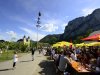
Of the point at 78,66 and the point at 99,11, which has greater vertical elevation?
the point at 99,11

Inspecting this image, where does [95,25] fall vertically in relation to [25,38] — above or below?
above

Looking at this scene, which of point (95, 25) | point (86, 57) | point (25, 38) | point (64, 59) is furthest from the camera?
point (95, 25)

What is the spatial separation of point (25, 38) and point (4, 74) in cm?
14331

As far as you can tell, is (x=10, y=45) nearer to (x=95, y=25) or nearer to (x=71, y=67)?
(x=71, y=67)

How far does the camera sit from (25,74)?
17.1 m

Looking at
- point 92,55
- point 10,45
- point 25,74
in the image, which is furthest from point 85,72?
point 10,45

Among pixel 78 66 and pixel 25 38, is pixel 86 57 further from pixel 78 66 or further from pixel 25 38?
pixel 25 38

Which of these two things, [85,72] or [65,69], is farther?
[65,69]

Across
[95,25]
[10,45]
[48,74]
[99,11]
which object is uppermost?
[99,11]

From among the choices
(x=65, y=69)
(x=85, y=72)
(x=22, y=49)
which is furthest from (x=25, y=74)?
(x=22, y=49)

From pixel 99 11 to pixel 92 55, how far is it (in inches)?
7244

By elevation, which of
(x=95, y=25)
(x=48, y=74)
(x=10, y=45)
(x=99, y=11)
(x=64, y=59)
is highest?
(x=99, y=11)

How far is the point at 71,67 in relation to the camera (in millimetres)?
13859

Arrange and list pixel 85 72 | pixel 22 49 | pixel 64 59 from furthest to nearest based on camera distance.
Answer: pixel 22 49, pixel 64 59, pixel 85 72
